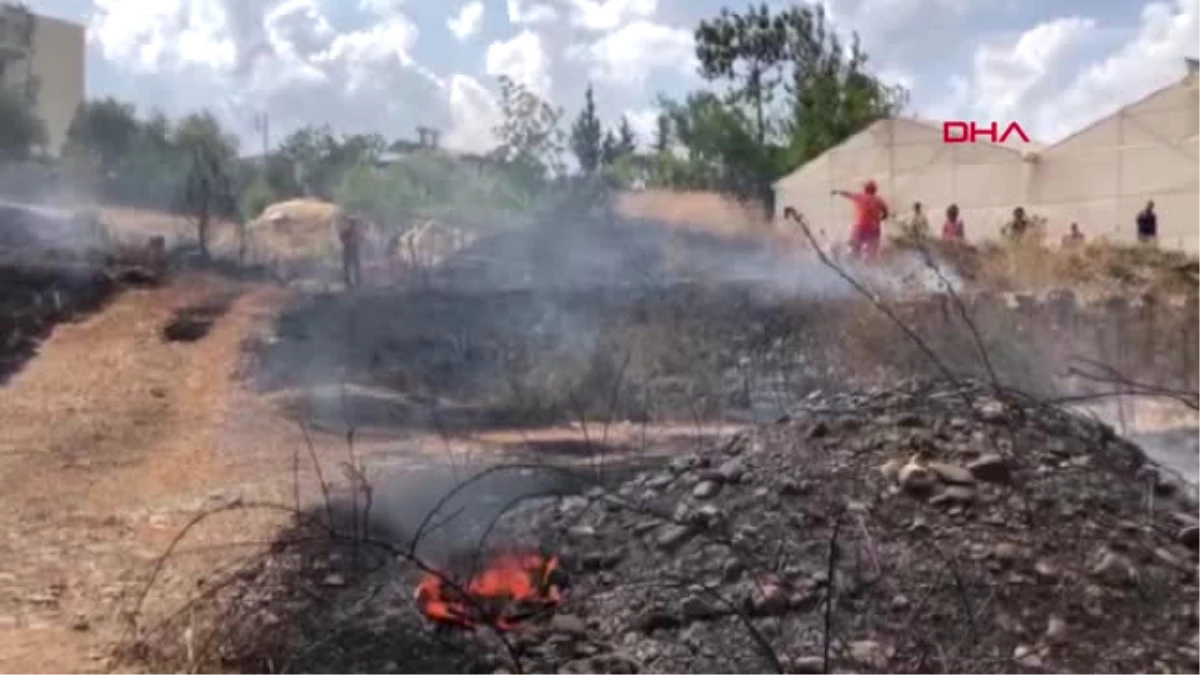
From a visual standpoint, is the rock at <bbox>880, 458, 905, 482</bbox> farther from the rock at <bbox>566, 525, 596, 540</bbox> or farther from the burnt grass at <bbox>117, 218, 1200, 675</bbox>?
the rock at <bbox>566, 525, 596, 540</bbox>

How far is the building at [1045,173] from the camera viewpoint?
89.2 feet

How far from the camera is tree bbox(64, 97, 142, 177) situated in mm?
48438

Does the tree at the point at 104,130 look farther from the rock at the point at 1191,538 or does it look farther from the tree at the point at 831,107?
the rock at the point at 1191,538

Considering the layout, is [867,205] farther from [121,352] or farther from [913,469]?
[913,469]

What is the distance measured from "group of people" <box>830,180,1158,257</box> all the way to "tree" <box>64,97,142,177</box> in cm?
3188

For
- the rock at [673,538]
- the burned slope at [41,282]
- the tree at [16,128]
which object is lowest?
the rock at [673,538]

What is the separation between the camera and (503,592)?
5723 millimetres

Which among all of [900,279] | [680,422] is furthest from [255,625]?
[900,279]

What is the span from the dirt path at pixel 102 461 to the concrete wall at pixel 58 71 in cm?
3437

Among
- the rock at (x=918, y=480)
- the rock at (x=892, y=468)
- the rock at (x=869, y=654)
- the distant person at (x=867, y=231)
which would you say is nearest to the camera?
the rock at (x=869, y=654)

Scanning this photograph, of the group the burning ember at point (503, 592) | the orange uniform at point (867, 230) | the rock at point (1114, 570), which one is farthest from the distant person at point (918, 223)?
the burning ember at point (503, 592)

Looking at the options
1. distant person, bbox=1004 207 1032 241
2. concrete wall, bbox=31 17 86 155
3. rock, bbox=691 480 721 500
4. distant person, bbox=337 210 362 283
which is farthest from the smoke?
concrete wall, bbox=31 17 86 155

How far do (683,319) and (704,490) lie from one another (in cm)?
1157

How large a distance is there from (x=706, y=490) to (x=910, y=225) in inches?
325
